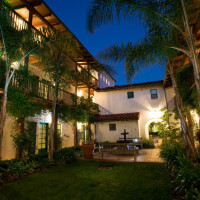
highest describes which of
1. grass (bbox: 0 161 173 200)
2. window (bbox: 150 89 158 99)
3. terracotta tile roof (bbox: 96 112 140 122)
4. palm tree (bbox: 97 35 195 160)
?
window (bbox: 150 89 158 99)

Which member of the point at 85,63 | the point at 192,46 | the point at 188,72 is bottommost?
the point at 192,46

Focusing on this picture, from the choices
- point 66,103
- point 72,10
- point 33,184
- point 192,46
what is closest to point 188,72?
point 192,46

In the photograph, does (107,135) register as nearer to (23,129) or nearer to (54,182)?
(23,129)

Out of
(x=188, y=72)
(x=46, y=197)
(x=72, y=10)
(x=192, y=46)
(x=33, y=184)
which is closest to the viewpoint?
(x=192, y=46)

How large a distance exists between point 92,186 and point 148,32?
569cm

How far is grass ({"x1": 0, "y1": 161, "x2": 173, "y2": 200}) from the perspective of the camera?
4129 mm

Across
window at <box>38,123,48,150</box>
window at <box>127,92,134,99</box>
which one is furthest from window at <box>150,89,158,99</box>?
window at <box>38,123,48,150</box>

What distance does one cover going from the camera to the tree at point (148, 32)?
403cm

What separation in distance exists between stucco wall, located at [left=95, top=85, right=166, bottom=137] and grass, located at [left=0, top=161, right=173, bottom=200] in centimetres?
965

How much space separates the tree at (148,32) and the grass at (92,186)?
1.67 metres

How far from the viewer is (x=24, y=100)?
6434 mm

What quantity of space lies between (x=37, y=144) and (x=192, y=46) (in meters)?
9.10

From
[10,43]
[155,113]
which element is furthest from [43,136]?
[155,113]

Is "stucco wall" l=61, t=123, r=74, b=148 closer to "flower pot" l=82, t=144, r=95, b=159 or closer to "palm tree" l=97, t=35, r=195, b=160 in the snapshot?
"flower pot" l=82, t=144, r=95, b=159
